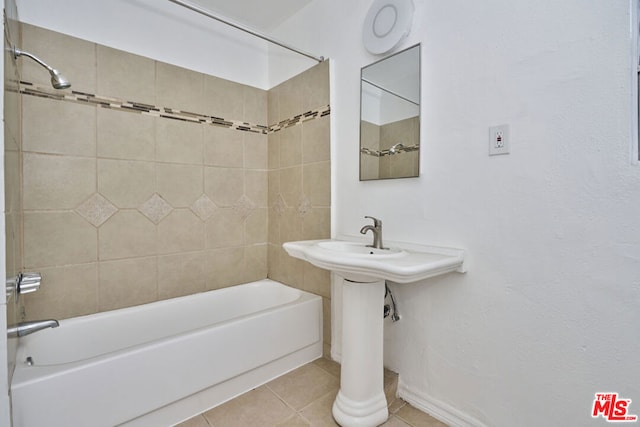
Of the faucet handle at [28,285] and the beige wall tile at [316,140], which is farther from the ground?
the beige wall tile at [316,140]

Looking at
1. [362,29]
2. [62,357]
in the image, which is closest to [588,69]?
[362,29]

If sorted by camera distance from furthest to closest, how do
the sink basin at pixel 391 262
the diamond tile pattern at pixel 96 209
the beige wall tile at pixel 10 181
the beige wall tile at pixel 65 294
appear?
1. the diamond tile pattern at pixel 96 209
2. the beige wall tile at pixel 65 294
3. the sink basin at pixel 391 262
4. the beige wall tile at pixel 10 181

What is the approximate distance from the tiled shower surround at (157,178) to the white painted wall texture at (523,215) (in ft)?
1.28

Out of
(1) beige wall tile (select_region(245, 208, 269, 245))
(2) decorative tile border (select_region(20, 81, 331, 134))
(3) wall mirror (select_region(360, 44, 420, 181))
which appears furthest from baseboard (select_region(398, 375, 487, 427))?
(2) decorative tile border (select_region(20, 81, 331, 134))

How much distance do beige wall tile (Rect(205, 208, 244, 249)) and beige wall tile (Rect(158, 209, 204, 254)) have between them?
0.18 ft

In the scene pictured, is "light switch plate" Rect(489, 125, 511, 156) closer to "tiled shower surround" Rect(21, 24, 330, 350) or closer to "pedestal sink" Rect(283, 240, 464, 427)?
"pedestal sink" Rect(283, 240, 464, 427)

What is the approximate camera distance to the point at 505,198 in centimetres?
117

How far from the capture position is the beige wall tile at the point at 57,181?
1508 mm

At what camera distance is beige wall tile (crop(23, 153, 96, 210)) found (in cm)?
151

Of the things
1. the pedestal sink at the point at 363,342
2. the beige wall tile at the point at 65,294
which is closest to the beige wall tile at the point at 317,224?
the pedestal sink at the point at 363,342

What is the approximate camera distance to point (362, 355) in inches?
52.1

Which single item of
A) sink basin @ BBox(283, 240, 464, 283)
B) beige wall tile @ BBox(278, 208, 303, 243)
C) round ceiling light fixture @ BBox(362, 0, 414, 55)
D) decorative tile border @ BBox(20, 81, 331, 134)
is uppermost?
round ceiling light fixture @ BBox(362, 0, 414, 55)

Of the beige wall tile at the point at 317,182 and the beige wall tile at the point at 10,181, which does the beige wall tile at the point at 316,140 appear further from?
the beige wall tile at the point at 10,181

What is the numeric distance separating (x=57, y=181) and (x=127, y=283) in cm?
66
